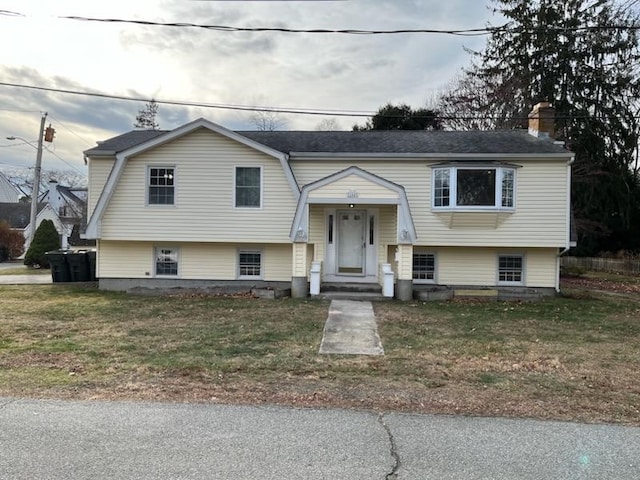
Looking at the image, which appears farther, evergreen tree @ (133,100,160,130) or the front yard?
evergreen tree @ (133,100,160,130)

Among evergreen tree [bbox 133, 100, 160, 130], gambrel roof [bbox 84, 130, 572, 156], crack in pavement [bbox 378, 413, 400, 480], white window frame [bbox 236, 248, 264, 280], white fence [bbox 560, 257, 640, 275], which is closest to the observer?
crack in pavement [bbox 378, 413, 400, 480]

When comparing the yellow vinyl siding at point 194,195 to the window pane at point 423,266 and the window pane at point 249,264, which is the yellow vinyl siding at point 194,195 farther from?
the window pane at point 423,266

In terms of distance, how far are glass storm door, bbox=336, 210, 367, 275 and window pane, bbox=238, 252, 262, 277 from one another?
2.63 m

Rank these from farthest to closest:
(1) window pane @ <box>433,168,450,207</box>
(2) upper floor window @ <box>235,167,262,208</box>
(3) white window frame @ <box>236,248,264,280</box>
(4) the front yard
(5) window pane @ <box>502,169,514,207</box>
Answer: (3) white window frame @ <box>236,248,264,280</box>, (2) upper floor window @ <box>235,167,262,208</box>, (1) window pane @ <box>433,168,450,207</box>, (5) window pane @ <box>502,169,514,207</box>, (4) the front yard

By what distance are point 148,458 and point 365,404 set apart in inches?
87.6

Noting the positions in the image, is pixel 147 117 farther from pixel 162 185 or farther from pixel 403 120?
pixel 162 185

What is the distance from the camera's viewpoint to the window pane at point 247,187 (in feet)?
47.8

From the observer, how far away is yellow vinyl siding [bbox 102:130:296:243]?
47.4 feet

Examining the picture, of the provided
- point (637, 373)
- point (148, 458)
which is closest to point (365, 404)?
point (148, 458)

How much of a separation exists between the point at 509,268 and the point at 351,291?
539 centimetres

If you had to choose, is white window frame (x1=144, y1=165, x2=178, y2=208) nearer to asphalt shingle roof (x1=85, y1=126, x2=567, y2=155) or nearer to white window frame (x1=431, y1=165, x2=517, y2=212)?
asphalt shingle roof (x1=85, y1=126, x2=567, y2=155)

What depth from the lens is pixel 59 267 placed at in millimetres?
16797

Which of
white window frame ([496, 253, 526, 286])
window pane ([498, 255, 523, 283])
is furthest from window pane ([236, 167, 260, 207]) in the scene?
window pane ([498, 255, 523, 283])

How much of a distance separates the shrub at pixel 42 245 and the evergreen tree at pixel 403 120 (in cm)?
2036
